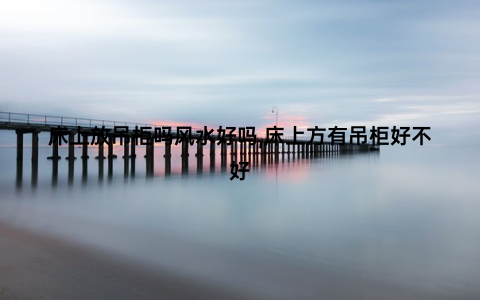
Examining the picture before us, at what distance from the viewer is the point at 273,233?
10.1 metres

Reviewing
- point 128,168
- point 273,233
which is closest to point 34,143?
point 128,168

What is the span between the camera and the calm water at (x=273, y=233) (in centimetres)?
666

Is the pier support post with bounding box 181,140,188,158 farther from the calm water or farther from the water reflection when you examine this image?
the calm water

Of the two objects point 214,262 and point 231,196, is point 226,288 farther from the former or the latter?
point 231,196

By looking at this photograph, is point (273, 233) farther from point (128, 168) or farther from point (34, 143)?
point (34, 143)

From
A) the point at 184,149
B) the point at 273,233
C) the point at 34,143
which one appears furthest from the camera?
the point at 184,149

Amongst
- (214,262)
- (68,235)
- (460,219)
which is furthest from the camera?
(460,219)

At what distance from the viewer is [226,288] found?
18.7ft

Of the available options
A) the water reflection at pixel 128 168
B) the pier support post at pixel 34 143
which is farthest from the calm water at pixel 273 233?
the pier support post at pixel 34 143

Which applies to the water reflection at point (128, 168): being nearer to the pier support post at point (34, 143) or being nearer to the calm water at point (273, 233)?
the pier support post at point (34, 143)

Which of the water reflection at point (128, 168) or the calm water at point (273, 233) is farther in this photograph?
the water reflection at point (128, 168)

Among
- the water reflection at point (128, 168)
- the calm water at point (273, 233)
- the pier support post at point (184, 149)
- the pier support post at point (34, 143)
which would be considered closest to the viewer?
the calm water at point (273, 233)

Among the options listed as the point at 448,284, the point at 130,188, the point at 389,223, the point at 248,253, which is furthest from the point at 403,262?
the point at 130,188

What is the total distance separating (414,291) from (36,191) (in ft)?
51.5
